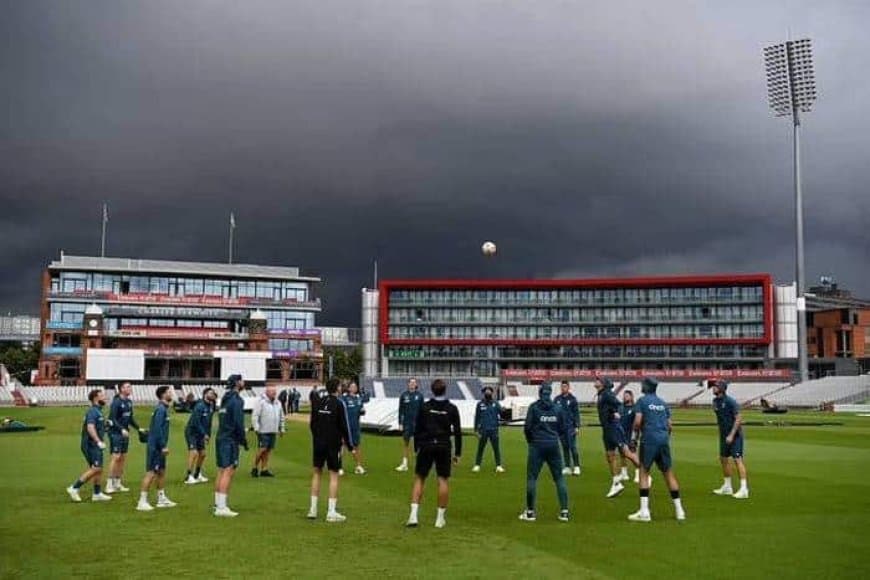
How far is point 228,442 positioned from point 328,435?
6.75ft

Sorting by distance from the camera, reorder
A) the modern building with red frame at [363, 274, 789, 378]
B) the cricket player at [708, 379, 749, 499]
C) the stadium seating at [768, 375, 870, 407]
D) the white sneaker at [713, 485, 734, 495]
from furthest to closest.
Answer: the modern building with red frame at [363, 274, 789, 378] → the stadium seating at [768, 375, 870, 407] → the white sneaker at [713, 485, 734, 495] → the cricket player at [708, 379, 749, 499]

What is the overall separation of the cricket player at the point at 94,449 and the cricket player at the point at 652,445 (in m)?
9.65

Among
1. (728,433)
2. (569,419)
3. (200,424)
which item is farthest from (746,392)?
(200,424)

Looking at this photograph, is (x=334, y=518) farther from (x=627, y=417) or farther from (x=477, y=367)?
(x=477, y=367)

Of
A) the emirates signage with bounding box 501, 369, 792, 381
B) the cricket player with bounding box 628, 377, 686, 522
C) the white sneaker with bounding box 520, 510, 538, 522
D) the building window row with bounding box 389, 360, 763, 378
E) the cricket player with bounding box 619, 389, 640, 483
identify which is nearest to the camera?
the white sneaker with bounding box 520, 510, 538, 522

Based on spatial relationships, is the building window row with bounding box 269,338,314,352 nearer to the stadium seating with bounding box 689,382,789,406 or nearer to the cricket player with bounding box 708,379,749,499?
the stadium seating with bounding box 689,382,789,406

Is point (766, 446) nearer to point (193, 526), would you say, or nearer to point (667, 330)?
point (193, 526)

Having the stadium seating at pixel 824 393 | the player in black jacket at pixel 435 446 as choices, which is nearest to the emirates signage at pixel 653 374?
the stadium seating at pixel 824 393

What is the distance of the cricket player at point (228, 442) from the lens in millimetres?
14477

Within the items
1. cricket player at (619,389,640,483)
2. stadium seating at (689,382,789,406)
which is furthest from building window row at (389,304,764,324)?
cricket player at (619,389,640,483)

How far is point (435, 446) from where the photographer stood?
528 inches

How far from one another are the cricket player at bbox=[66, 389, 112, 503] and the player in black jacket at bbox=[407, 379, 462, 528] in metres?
6.44

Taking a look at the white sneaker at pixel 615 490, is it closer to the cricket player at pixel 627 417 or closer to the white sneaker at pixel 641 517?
the cricket player at pixel 627 417

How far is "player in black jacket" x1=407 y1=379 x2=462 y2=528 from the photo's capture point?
43.8 feet
